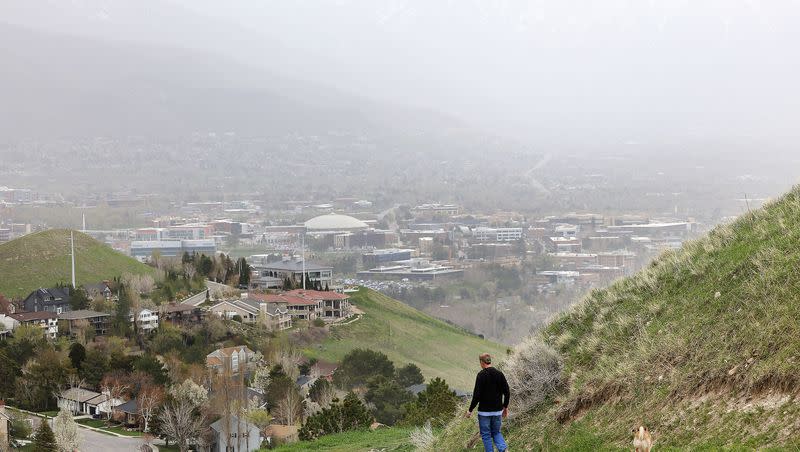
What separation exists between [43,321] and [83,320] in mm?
2092

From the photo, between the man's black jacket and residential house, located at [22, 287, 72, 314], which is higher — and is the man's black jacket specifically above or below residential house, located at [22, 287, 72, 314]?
above

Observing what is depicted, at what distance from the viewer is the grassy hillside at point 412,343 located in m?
49.8

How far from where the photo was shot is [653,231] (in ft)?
367

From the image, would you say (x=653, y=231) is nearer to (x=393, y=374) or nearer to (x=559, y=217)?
(x=559, y=217)

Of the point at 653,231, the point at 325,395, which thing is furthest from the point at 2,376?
the point at 653,231

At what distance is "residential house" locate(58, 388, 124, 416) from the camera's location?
131 feet

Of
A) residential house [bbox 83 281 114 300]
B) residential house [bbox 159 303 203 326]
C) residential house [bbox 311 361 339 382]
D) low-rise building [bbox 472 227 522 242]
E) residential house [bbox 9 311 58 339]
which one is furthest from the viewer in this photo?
low-rise building [bbox 472 227 522 242]

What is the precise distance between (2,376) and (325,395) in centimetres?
1519

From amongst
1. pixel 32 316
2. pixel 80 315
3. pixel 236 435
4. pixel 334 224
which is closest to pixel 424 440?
pixel 236 435

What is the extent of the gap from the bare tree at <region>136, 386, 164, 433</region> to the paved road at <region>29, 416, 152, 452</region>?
0.83 meters

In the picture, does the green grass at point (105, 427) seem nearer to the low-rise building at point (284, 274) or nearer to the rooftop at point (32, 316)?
the rooftop at point (32, 316)

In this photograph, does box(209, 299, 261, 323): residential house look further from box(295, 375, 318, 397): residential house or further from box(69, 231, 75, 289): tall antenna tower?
box(69, 231, 75, 289): tall antenna tower

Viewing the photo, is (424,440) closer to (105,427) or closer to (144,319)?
(105,427)

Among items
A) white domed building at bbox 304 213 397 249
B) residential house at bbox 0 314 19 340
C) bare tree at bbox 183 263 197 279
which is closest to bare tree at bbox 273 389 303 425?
residential house at bbox 0 314 19 340
